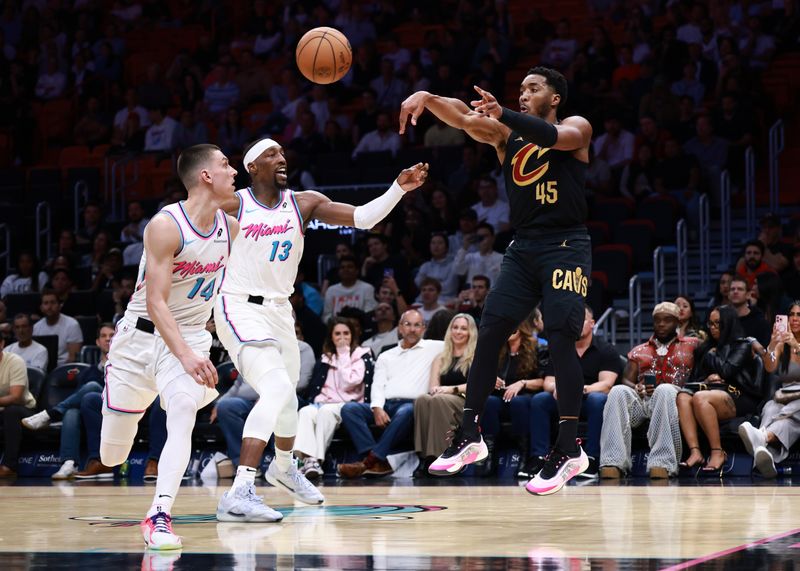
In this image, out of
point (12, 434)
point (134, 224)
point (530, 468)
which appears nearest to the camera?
point (530, 468)

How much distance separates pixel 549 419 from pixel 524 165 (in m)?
4.28

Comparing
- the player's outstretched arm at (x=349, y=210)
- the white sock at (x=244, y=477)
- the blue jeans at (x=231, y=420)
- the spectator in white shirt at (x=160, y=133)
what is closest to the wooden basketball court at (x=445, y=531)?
the white sock at (x=244, y=477)

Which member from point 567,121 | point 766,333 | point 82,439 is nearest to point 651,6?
point 766,333

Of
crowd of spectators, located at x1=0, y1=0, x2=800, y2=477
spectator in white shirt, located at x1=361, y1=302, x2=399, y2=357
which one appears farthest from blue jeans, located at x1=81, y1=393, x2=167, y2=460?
spectator in white shirt, located at x1=361, y1=302, x2=399, y2=357

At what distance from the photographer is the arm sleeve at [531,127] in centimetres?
562

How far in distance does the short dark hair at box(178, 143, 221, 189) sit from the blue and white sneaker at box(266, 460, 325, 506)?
2.10 metres

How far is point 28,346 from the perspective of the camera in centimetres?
1267

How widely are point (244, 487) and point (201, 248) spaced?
1349 millimetres

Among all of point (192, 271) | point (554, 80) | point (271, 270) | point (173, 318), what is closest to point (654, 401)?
point (271, 270)

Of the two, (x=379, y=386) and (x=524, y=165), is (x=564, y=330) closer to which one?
(x=524, y=165)

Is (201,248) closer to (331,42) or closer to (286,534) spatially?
(286,534)

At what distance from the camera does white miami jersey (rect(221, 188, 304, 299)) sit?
6867 millimetres

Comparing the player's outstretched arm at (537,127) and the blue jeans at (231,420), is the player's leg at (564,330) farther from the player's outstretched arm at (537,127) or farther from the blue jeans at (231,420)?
the blue jeans at (231,420)

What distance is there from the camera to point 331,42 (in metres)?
7.73
